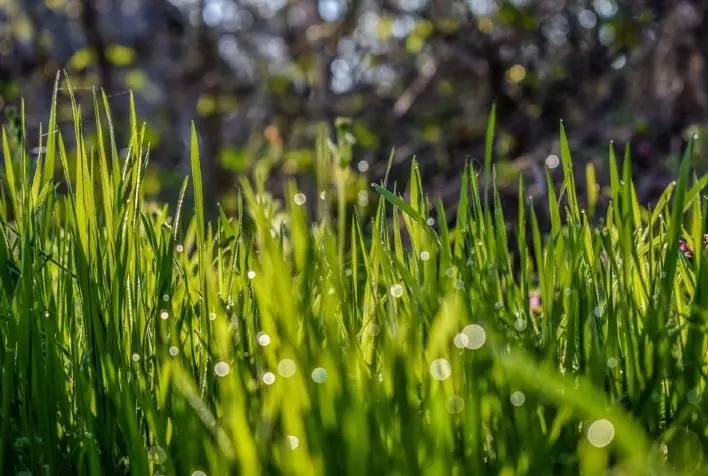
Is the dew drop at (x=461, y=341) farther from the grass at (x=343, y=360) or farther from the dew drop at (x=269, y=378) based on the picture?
the dew drop at (x=269, y=378)

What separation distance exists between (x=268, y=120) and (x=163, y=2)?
1618 millimetres

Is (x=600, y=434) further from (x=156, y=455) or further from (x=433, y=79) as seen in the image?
(x=433, y=79)

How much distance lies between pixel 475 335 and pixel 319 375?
6.4 inches

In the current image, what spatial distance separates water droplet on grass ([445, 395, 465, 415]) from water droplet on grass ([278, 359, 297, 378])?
125mm

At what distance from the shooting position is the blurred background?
3.70 m

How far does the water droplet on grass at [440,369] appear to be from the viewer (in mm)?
560

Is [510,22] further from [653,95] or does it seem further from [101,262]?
[101,262]

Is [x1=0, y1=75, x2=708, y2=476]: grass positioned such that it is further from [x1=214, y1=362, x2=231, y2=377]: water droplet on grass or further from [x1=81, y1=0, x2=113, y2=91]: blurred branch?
[x1=81, y1=0, x2=113, y2=91]: blurred branch

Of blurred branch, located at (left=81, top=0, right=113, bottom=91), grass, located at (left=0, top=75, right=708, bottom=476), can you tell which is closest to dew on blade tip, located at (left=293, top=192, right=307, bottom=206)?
grass, located at (left=0, top=75, right=708, bottom=476)

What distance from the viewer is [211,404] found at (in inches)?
29.3

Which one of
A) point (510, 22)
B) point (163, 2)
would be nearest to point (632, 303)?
point (510, 22)

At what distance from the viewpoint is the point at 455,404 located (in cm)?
61

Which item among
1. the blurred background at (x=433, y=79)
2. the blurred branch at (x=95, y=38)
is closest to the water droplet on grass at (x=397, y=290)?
the blurred background at (x=433, y=79)

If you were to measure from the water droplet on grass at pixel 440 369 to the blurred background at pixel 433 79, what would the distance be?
239 cm
